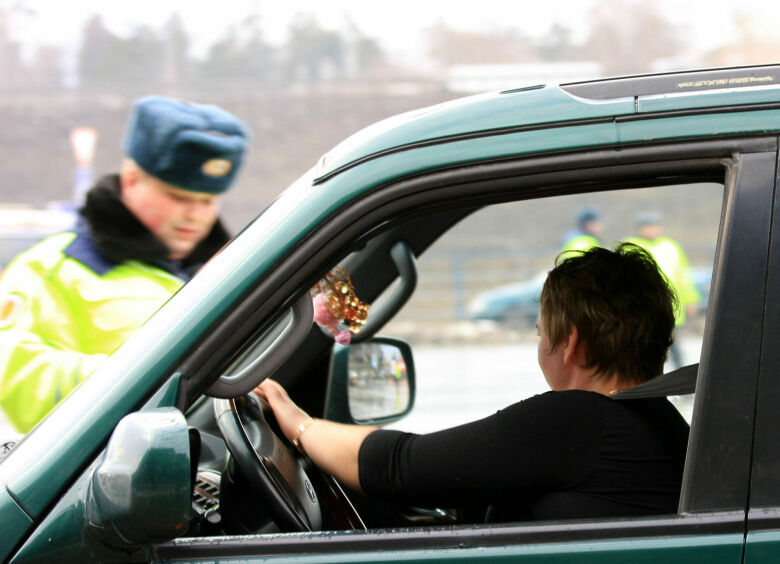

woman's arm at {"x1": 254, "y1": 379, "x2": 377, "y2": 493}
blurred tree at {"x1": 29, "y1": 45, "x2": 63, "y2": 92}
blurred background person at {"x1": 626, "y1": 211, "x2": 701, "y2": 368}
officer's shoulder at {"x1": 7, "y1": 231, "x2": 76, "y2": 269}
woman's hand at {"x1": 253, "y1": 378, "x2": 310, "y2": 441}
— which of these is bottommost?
woman's arm at {"x1": 254, "y1": 379, "x2": 377, "y2": 493}

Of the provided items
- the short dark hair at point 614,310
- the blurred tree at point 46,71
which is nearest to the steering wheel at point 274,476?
the short dark hair at point 614,310

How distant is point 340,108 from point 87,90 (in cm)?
656

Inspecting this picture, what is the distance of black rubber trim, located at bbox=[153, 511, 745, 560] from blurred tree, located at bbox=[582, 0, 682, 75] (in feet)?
83.0

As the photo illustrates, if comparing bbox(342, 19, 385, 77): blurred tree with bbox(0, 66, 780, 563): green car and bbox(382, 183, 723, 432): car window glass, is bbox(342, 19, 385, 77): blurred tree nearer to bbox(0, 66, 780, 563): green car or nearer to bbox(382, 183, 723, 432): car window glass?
bbox(382, 183, 723, 432): car window glass

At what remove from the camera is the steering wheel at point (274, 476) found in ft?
5.66

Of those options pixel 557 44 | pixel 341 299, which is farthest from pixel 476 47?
pixel 341 299

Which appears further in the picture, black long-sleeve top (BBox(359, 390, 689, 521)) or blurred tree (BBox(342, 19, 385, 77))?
blurred tree (BBox(342, 19, 385, 77))

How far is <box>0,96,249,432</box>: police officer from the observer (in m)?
2.54

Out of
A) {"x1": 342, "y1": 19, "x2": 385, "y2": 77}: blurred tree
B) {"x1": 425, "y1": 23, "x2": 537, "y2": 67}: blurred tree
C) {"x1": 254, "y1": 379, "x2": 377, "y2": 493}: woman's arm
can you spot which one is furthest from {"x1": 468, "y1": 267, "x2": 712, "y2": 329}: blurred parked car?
{"x1": 342, "y1": 19, "x2": 385, "y2": 77}: blurred tree

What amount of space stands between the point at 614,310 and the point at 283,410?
647 mm

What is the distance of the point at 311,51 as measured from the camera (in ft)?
88.7

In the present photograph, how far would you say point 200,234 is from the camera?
298cm

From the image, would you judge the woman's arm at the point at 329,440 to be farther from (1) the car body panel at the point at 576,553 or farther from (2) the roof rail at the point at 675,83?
(2) the roof rail at the point at 675,83

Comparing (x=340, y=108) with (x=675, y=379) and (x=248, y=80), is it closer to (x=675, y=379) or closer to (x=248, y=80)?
(x=248, y=80)
